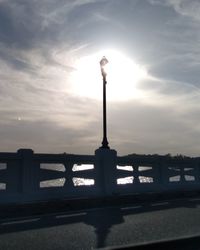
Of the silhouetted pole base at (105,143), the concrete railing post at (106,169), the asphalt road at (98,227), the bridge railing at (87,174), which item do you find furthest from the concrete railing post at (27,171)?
the silhouetted pole base at (105,143)

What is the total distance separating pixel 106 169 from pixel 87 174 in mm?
763

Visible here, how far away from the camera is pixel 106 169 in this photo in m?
19.5

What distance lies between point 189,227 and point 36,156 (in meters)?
7.24

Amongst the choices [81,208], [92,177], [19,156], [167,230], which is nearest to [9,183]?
[19,156]

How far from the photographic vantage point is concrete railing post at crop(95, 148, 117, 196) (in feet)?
63.4

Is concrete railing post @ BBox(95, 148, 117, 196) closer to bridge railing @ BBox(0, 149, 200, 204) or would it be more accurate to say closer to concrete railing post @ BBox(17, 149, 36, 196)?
bridge railing @ BBox(0, 149, 200, 204)

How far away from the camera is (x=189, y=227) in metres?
10.9

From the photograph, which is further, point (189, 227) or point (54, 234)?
point (189, 227)

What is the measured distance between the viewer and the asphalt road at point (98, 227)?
9.33m

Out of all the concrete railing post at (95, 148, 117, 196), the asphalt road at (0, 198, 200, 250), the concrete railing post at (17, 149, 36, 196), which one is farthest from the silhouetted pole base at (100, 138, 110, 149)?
the asphalt road at (0, 198, 200, 250)

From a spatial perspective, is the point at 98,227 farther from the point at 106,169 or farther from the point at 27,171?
the point at 106,169

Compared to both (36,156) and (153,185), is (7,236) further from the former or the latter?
(153,185)

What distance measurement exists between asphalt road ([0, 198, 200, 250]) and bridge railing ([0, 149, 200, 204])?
2473mm

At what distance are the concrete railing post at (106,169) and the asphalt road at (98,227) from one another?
3.85 metres
